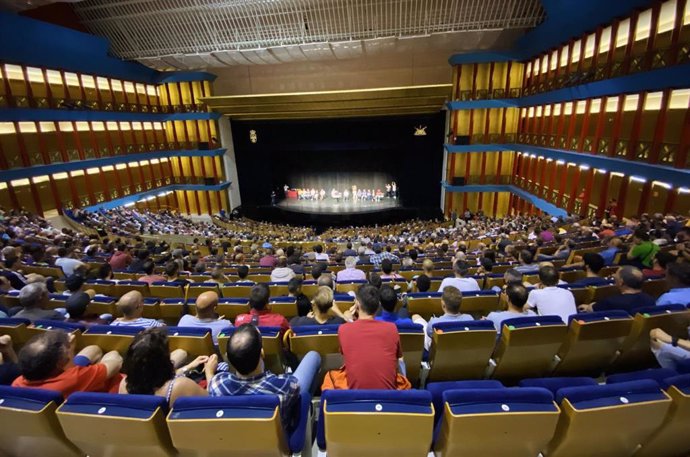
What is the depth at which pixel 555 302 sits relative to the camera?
3.92 metres

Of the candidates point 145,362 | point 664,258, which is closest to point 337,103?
point 664,258

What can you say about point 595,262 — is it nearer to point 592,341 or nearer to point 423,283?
point 592,341

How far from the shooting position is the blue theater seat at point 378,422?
6.34 ft

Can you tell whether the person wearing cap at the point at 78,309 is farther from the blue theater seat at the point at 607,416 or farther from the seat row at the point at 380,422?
the blue theater seat at the point at 607,416

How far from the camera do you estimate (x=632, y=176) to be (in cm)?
1202

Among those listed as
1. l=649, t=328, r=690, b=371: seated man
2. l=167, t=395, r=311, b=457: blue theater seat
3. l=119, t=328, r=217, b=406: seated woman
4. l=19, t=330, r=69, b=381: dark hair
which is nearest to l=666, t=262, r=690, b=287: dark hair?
l=649, t=328, r=690, b=371: seated man

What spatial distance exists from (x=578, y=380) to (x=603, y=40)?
16304mm

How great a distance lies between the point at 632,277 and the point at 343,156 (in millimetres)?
27178

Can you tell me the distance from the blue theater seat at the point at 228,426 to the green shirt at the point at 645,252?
21.3 ft

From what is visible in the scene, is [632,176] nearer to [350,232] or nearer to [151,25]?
[350,232]

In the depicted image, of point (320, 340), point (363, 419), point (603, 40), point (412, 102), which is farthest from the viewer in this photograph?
point (412, 102)

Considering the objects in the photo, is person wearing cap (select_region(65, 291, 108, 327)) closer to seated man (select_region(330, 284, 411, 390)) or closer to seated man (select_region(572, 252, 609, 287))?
seated man (select_region(330, 284, 411, 390))

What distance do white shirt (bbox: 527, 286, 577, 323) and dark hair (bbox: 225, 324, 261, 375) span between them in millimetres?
3350

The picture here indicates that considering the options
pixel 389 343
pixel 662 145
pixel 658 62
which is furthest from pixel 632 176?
pixel 389 343
